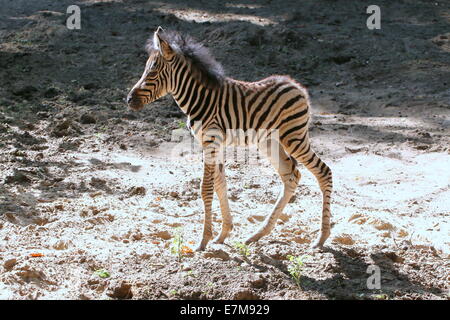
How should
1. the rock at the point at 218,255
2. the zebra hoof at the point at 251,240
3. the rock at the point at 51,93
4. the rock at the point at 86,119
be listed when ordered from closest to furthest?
the rock at the point at 218,255 → the zebra hoof at the point at 251,240 → the rock at the point at 86,119 → the rock at the point at 51,93

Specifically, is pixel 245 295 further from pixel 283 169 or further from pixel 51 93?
pixel 51 93

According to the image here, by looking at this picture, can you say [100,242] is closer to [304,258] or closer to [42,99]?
[304,258]

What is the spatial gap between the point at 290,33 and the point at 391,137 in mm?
5116

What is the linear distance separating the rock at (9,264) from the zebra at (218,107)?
1975 mm

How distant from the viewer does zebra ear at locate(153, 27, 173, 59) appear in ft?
20.8

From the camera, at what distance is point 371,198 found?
8.30 meters

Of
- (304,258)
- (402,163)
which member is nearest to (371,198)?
(402,163)

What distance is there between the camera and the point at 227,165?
9445 millimetres

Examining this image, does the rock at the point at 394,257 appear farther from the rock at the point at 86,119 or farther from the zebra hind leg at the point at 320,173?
the rock at the point at 86,119

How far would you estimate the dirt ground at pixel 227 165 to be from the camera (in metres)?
5.52

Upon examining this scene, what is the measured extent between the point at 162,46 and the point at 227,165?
11.3ft

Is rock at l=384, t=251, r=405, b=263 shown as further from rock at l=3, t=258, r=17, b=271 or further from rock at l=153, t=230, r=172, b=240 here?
rock at l=3, t=258, r=17, b=271

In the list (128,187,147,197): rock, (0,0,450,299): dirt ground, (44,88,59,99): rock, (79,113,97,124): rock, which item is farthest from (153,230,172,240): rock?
(44,88,59,99): rock

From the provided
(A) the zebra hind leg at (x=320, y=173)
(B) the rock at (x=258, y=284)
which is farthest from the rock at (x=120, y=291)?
(A) the zebra hind leg at (x=320, y=173)
